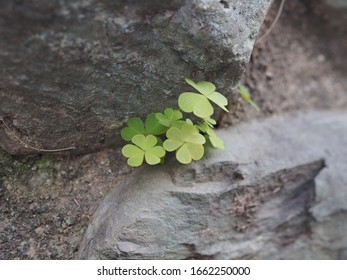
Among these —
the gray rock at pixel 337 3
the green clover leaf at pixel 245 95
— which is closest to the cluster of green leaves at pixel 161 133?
the green clover leaf at pixel 245 95

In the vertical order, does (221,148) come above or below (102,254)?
above

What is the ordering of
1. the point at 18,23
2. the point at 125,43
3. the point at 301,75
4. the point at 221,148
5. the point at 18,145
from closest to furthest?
the point at 18,23, the point at 125,43, the point at 18,145, the point at 221,148, the point at 301,75

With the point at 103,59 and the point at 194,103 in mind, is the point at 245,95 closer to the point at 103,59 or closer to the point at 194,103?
the point at 194,103

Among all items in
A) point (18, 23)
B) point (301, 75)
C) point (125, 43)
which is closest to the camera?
point (18, 23)

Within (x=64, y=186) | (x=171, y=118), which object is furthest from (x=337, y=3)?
(x=64, y=186)

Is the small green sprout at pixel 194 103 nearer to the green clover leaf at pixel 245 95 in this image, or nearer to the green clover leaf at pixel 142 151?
the green clover leaf at pixel 142 151

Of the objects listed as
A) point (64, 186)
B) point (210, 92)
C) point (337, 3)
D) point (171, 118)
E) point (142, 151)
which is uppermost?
point (337, 3)

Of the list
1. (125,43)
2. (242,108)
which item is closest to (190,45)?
(125,43)

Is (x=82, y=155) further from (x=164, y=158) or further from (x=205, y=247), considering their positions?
(x=205, y=247)

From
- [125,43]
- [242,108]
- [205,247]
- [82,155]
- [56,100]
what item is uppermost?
[125,43]
